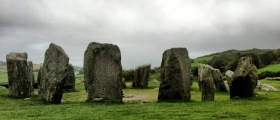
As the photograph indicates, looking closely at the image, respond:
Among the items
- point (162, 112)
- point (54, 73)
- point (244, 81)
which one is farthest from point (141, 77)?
point (162, 112)

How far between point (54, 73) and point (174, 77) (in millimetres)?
7612

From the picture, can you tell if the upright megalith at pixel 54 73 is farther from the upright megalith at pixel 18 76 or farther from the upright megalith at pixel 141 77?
the upright megalith at pixel 141 77

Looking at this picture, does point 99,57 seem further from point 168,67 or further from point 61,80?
point 168,67

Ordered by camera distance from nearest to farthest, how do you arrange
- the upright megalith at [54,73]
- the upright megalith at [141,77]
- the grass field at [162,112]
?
1. the grass field at [162,112]
2. the upright megalith at [54,73]
3. the upright megalith at [141,77]

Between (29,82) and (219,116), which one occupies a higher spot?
(29,82)

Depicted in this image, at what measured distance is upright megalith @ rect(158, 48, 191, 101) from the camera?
67.3ft

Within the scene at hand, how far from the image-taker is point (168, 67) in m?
20.6

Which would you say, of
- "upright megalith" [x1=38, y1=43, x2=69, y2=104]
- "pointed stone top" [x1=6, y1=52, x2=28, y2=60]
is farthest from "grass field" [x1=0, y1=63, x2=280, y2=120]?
"pointed stone top" [x1=6, y1=52, x2=28, y2=60]

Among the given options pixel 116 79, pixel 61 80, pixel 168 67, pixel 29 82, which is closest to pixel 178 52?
pixel 168 67

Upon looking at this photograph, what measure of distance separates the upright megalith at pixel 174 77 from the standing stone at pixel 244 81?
3169 mm

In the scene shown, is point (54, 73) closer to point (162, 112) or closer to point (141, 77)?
point (162, 112)

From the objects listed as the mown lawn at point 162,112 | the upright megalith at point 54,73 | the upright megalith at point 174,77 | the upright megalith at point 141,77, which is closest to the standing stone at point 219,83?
the upright megalith at point 141,77

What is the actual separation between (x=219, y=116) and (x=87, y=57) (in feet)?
32.5

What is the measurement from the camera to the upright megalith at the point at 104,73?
20.4 metres
